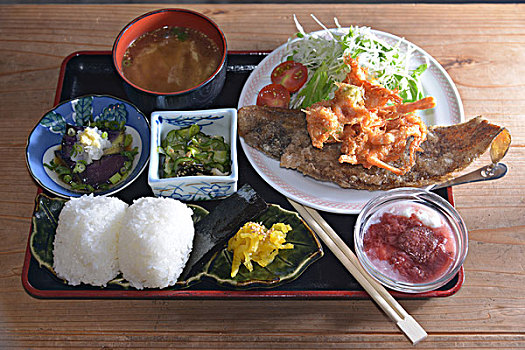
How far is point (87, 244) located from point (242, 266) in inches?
29.2

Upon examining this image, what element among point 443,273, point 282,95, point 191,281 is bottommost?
point 191,281

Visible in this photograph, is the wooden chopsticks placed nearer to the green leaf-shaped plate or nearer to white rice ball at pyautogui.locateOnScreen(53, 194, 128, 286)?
the green leaf-shaped plate

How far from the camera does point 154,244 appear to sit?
2191mm

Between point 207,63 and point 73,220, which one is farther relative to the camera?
point 207,63

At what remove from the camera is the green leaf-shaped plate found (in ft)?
7.36

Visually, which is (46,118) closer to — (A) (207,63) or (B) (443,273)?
(A) (207,63)

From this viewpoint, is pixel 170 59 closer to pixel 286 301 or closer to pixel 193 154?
pixel 193 154

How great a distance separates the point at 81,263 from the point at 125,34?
51.2 inches

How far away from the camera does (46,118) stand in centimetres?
255

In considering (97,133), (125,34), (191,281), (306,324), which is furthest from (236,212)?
(125,34)

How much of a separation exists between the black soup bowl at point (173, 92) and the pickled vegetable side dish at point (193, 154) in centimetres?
17

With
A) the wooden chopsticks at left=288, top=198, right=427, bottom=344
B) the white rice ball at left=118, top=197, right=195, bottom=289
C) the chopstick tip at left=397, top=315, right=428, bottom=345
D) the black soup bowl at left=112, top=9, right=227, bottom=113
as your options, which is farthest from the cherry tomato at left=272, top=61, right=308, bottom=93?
the chopstick tip at left=397, top=315, right=428, bottom=345

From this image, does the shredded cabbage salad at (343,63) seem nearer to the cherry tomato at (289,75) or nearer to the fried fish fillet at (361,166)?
the cherry tomato at (289,75)

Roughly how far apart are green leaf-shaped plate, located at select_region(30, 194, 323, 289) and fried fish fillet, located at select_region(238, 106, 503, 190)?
30cm
